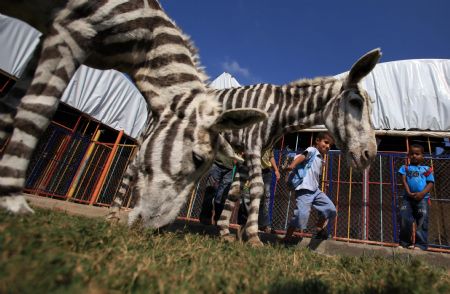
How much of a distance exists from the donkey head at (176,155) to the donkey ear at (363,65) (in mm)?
2929

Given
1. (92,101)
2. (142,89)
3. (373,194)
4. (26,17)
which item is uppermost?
(92,101)

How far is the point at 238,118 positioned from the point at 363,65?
3173 mm

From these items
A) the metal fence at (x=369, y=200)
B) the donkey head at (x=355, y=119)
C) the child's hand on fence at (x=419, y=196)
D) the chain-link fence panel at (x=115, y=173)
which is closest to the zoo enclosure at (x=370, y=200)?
the metal fence at (x=369, y=200)

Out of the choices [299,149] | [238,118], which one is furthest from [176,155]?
[299,149]

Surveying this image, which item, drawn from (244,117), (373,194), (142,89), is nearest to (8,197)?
(142,89)

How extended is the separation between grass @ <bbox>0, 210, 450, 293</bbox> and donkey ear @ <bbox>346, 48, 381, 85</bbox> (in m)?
3.60

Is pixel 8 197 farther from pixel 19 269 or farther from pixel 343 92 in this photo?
pixel 343 92

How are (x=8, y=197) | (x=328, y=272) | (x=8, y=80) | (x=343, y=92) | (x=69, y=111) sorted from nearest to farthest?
(x=8, y=197), (x=328, y=272), (x=343, y=92), (x=8, y=80), (x=69, y=111)

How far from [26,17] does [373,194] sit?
38.0ft

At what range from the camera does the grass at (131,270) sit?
44.3 inches

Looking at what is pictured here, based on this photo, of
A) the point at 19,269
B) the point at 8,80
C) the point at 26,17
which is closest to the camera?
the point at 19,269

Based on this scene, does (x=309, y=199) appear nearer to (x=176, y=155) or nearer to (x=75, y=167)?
(x=176, y=155)

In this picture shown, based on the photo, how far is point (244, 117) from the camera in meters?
3.21

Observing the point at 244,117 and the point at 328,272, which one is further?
the point at 244,117
